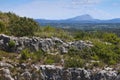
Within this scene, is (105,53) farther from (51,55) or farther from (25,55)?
(25,55)

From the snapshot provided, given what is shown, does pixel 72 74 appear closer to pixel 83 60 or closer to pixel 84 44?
pixel 83 60

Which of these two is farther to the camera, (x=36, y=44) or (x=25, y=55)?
(x=36, y=44)

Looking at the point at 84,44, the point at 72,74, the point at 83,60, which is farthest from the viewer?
the point at 84,44

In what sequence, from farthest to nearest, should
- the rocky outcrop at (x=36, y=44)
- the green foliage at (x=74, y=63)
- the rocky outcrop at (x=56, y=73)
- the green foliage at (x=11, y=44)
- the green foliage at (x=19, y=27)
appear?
the green foliage at (x=19, y=27) < the rocky outcrop at (x=36, y=44) < the green foliage at (x=11, y=44) < the green foliage at (x=74, y=63) < the rocky outcrop at (x=56, y=73)

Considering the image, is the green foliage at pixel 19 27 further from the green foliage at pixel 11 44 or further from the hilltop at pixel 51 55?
the green foliage at pixel 11 44

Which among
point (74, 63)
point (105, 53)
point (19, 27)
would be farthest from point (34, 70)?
point (105, 53)

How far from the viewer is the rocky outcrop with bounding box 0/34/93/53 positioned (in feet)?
103

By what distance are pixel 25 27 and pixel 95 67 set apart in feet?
29.7

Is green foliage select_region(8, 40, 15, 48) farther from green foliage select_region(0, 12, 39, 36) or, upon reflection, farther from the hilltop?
green foliage select_region(0, 12, 39, 36)

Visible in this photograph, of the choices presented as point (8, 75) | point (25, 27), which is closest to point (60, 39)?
point (25, 27)

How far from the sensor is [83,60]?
31.0 m

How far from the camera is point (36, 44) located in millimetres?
32031

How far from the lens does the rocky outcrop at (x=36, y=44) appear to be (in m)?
31.5

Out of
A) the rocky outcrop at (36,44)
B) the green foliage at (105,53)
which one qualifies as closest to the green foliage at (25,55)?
the rocky outcrop at (36,44)
